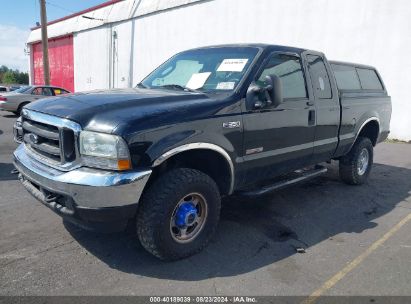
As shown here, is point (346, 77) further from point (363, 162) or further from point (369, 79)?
point (363, 162)

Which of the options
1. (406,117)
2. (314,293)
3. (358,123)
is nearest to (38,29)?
(406,117)

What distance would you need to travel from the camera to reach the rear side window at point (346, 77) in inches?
217

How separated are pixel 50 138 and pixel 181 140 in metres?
1.10

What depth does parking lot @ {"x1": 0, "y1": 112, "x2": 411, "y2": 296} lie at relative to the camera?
120 inches

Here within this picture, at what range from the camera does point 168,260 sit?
337 cm

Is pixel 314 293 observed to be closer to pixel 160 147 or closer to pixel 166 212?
pixel 166 212

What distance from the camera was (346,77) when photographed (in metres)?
5.73

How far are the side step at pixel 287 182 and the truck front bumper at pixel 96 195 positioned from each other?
1.40 metres

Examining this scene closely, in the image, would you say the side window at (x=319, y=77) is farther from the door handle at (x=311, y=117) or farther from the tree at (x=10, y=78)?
the tree at (x=10, y=78)

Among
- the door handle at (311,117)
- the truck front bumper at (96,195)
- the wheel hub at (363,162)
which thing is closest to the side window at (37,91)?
the wheel hub at (363,162)

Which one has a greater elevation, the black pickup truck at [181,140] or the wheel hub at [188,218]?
the black pickup truck at [181,140]

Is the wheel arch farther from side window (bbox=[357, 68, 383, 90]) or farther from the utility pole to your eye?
the utility pole

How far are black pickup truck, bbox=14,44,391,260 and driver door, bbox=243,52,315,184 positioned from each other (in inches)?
0.5

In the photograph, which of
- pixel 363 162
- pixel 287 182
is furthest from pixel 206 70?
pixel 363 162
